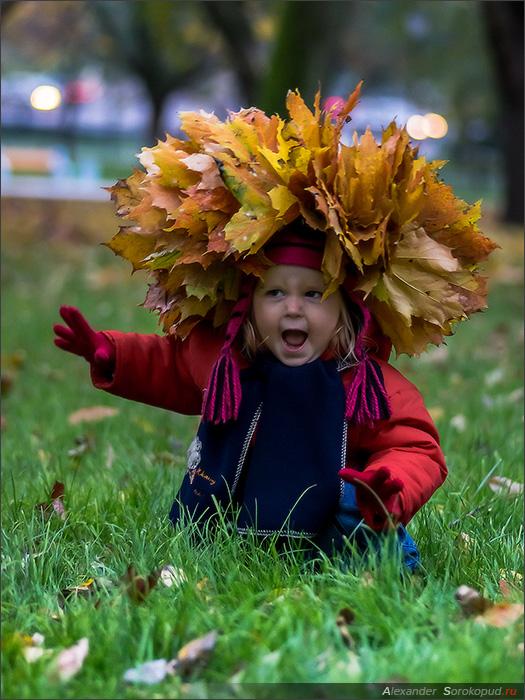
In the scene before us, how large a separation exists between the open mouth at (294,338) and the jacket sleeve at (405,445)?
257 millimetres

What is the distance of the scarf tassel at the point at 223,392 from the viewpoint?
298cm

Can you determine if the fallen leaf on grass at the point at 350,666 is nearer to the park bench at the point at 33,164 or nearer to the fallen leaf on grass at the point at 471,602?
the fallen leaf on grass at the point at 471,602

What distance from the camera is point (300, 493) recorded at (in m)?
2.98

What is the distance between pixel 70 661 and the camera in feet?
7.73

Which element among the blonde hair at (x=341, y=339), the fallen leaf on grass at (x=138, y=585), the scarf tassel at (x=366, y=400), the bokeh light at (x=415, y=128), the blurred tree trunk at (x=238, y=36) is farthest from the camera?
the blurred tree trunk at (x=238, y=36)

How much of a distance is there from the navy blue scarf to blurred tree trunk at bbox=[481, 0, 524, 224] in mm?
11062

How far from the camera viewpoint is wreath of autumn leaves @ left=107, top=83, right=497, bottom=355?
112 inches

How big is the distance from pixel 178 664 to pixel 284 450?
798 mm

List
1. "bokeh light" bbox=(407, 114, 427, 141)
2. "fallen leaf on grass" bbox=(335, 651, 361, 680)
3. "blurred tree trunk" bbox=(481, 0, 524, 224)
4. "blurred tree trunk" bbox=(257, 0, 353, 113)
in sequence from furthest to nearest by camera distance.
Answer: "blurred tree trunk" bbox=(481, 0, 524, 224)
"blurred tree trunk" bbox=(257, 0, 353, 113)
"bokeh light" bbox=(407, 114, 427, 141)
"fallen leaf on grass" bbox=(335, 651, 361, 680)

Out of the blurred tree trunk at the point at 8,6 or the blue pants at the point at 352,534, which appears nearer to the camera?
the blue pants at the point at 352,534

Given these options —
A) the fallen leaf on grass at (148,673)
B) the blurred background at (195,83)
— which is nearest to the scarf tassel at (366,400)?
the blurred background at (195,83)

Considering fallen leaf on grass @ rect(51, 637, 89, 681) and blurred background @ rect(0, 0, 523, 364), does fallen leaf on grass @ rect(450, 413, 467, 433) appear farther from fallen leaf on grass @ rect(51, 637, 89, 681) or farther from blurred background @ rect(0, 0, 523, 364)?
fallen leaf on grass @ rect(51, 637, 89, 681)

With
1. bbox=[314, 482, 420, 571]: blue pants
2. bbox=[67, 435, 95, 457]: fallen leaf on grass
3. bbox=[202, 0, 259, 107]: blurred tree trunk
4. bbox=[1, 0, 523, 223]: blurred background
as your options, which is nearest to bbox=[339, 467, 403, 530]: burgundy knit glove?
bbox=[314, 482, 420, 571]: blue pants

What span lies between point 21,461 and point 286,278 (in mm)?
1842
